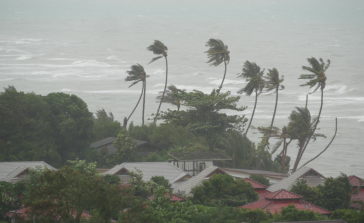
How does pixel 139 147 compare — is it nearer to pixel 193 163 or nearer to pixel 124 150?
pixel 124 150

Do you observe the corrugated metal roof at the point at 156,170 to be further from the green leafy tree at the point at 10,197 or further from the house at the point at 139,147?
the green leafy tree at the point at 10,197

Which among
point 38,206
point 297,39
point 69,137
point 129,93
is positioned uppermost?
point 297,39

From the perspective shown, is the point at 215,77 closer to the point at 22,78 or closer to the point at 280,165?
the point at 22,78

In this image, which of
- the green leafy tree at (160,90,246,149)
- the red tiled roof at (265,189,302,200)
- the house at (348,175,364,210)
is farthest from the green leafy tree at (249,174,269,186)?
the green leafy tree at (160,90,246,149)

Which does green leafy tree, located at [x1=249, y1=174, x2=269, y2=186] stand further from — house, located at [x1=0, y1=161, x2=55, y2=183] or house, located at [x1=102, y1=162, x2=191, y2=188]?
house, located at [x1=0, y1=161, x2=55, y2=183]

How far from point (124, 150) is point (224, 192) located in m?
14.2

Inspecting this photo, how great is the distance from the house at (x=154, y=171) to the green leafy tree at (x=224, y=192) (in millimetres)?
4429

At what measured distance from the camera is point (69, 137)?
41625 millimetres

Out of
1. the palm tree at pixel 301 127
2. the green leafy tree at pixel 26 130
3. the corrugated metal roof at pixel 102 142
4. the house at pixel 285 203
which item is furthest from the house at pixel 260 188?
the corrugated metal roof at pixel 102 142

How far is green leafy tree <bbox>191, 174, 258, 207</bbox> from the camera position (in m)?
29.0

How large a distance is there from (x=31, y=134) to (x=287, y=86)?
7421 centimetres

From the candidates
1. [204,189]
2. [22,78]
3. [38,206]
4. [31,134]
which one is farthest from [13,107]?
[22,78]

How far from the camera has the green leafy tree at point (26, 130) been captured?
127 feet

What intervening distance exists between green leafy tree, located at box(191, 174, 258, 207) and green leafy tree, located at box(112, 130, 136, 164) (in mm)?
13197
